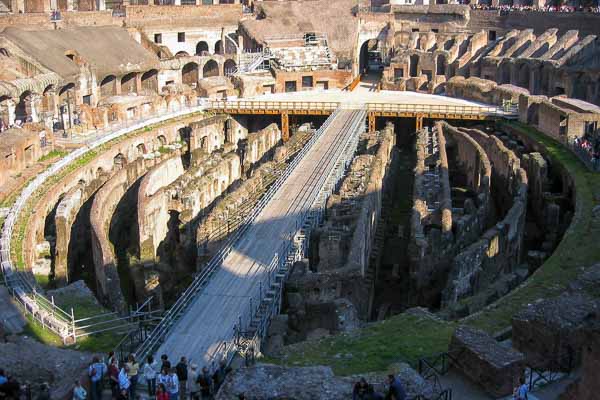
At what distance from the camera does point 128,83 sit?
5081cm

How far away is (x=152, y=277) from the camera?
2497cm

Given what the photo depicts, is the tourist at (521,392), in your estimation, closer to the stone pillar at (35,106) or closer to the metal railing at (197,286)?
the metal railing at (197,286)

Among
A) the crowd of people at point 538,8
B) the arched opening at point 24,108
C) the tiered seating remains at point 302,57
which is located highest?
the crowd of people at point 538,8

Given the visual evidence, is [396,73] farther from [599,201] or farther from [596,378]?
[596,378]

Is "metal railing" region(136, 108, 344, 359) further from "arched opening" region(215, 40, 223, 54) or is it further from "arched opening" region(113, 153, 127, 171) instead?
"arched opening" region(215, 40, 223, 54)

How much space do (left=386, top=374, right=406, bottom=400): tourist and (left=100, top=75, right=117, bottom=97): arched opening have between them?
131 feet

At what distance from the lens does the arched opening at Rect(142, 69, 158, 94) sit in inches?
2051

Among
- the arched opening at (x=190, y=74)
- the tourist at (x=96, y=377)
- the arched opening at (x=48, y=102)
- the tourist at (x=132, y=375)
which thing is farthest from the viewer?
the arched opening at (x=190, y=74)

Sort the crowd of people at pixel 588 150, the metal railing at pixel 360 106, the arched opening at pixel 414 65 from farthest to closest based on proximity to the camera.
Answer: the arched opening at pixel 414 65 → the metal railing at pixel 360 106 → the crowd of people at pixel 588 150

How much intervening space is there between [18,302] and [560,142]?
27.0 m

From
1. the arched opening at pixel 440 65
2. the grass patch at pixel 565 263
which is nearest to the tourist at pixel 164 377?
the grass patch at pixel 565 263

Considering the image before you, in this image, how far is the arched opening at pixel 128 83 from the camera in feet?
165

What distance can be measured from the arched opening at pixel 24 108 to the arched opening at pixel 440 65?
93.6ft

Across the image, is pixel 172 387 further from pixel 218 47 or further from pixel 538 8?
pixel 538 8
